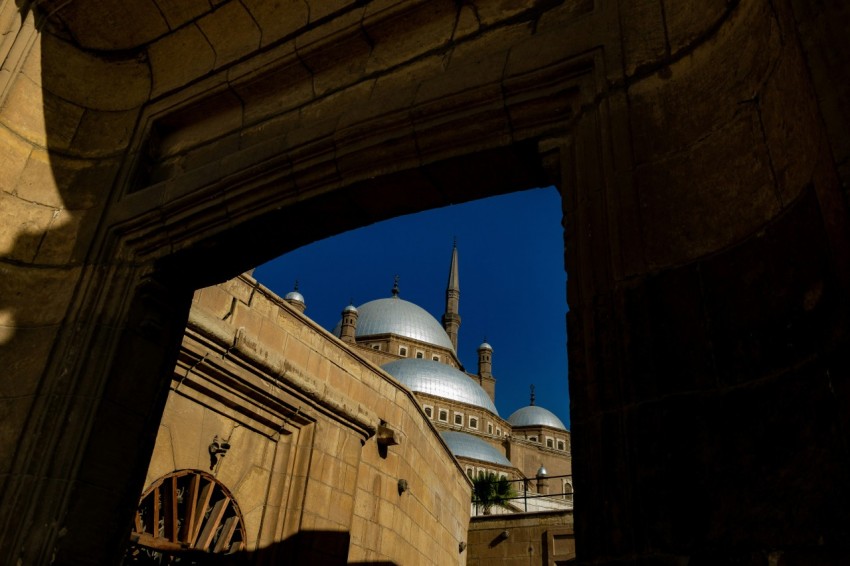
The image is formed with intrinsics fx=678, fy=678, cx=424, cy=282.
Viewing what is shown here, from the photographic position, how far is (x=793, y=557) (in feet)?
5.20

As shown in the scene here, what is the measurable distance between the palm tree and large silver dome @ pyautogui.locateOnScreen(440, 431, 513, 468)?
956 cm

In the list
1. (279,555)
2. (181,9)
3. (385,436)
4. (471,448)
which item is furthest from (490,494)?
(181,9)

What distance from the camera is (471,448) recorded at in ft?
126

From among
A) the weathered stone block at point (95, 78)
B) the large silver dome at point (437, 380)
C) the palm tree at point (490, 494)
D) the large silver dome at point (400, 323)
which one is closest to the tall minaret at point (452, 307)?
the large silver dome at point (400, 323)

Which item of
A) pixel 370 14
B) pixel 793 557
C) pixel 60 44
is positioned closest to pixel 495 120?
pixel 370 14

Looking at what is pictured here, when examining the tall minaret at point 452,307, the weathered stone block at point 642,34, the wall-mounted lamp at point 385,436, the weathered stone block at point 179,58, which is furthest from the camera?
the tall minaret at point 452,307

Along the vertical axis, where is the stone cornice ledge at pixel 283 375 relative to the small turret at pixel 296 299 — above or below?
below

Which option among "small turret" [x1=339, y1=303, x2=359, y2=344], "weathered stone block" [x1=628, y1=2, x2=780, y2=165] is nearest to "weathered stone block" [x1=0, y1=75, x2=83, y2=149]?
"weathered stone block" [x1=628, y1=2, x2=780, y2=165]

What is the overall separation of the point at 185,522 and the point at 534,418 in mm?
47992

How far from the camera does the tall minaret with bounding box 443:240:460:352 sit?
189 ft

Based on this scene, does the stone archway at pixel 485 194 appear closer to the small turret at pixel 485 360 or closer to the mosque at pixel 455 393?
the mosque at pixel 455 393

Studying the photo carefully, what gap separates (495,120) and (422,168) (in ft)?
1.37

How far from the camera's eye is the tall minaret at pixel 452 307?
5751cm

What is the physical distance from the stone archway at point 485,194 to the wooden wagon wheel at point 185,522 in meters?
2.97
